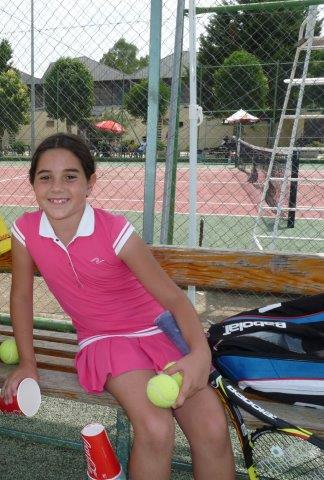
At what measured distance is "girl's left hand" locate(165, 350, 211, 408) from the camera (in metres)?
1.46

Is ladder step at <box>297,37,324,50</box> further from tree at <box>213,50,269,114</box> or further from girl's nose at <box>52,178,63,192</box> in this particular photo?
tree at <box>213,50,269,114</box>

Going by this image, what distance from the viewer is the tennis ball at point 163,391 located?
53.7 inches

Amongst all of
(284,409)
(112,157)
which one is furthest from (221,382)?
(112,157)

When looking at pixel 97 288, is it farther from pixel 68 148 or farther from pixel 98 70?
pixel 98 70

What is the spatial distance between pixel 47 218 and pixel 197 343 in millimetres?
718

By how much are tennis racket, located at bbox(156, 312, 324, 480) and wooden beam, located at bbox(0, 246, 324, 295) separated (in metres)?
0.67

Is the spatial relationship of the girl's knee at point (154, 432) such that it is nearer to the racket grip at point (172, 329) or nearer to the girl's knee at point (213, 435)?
the girl's knee at point (213, 435)

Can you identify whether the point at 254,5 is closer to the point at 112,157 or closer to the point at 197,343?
the point at 197,343

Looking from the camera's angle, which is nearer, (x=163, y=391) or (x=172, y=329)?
(x=163, y=391)

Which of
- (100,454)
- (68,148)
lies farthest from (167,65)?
(100,454)

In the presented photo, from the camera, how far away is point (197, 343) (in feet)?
5.38

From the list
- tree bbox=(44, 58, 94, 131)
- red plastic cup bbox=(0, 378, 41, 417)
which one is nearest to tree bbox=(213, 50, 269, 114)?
tree bbox=(44, 58, 94, 131)

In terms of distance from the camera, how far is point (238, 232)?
27.1 feet

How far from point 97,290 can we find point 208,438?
0.62 meters
